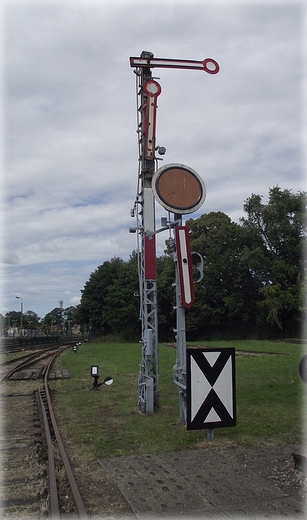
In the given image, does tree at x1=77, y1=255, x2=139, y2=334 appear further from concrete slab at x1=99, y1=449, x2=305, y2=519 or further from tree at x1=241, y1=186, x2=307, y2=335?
concrete slab at x1=99, y1=449, x2=305, y2=519

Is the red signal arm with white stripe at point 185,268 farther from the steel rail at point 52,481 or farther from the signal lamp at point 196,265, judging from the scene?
the steel rail at point 52,481

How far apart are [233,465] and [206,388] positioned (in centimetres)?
101

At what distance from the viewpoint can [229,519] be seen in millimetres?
A: 3768

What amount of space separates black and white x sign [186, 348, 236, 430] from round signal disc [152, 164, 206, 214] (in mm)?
2687

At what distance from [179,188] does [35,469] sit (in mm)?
4773

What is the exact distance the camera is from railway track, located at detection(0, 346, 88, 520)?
13.9 ft

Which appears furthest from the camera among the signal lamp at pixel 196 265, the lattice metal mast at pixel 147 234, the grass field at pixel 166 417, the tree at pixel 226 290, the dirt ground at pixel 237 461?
the tree at pixel 226 290

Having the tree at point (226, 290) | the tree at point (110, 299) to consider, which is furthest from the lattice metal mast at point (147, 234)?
the tree at point (110, 299)

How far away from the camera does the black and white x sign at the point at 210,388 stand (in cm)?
579

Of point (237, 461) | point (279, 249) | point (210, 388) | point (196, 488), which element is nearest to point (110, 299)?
point (279, 249)

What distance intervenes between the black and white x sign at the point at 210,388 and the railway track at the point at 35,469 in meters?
1.70

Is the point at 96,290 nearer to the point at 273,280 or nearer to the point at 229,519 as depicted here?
the point at 273,280

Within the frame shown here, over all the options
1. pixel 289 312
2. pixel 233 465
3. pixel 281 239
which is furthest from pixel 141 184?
pixel 281 239

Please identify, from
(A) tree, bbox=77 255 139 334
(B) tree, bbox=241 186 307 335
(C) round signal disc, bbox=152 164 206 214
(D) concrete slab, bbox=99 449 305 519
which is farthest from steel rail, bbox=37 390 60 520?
(A) tree, bbox=77 255 139 334
